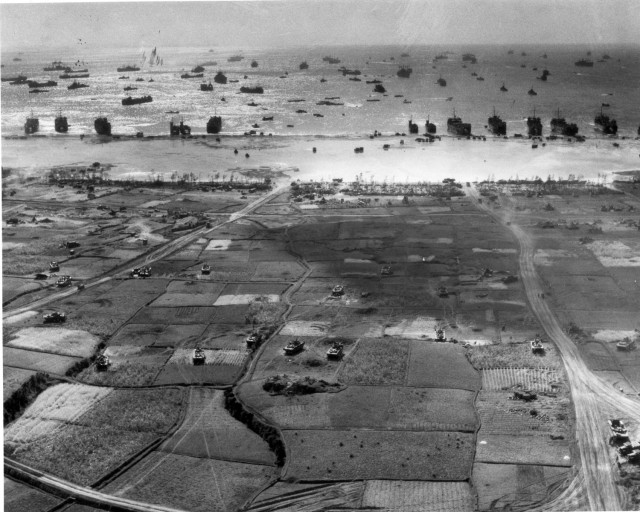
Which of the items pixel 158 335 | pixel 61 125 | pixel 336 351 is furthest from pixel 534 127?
pixel 158 335

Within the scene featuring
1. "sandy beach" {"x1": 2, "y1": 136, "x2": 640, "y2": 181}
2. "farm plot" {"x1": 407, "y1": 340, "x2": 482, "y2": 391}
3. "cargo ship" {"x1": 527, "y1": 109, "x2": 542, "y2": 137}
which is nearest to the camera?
"farm plot" {"x1": 407, "y1": 340, "x2": 482, "y2": 391}


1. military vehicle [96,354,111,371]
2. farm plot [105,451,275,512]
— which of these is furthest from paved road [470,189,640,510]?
military vehicle [96,354,111,371]

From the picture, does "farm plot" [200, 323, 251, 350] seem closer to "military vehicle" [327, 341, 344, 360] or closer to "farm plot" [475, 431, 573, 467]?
"military vehicle" [327, 341, 344, 360]

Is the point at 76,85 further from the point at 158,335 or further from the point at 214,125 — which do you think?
the point at 158,335

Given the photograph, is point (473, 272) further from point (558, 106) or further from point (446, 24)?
point (558, 106)

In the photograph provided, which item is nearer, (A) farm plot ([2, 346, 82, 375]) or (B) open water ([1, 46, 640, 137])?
(A) farm plot ([2, 346, 82, 375])

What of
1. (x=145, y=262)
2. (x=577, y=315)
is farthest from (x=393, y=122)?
(x=577, y=315)
